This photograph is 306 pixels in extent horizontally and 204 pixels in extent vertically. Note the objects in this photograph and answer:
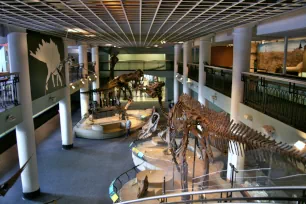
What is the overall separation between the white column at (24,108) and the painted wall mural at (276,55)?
11.0 metres

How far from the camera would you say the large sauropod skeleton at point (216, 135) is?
4293 millimetres

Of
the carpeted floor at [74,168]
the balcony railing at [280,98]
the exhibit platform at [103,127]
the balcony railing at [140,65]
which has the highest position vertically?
the balcony railing at [140,65]

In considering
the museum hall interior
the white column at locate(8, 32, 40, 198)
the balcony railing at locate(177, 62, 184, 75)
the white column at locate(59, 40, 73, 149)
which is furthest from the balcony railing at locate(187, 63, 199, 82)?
the white column at locate(8, 32, 40, 198)

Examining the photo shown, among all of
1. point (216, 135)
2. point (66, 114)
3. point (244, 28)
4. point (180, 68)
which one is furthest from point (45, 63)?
point (180, 68)

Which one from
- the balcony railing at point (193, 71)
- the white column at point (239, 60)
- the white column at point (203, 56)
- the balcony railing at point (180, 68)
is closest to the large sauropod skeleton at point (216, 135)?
the white column at point (239, 60)

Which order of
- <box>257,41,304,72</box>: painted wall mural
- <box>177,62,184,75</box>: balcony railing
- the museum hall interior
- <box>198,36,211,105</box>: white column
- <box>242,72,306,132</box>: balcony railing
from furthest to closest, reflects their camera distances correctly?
<box>177,62,184,75</box>: balcony railing → <box>257,41,304,72</box>: painted wall mural → <box>198,36,211,105</box>: white column → <box>242,72,306,132</box>: balcony railing → the museum hall interior

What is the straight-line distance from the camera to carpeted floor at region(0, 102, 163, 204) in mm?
8984

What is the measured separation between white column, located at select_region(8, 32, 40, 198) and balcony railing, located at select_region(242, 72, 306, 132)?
21.3 ft

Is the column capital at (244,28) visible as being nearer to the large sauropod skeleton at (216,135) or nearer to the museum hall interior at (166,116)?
the museum hall interior at (166,116)

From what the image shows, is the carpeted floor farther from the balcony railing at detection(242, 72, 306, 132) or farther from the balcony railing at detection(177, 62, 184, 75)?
the balcony railing at detection(177, 62, 184, 75)

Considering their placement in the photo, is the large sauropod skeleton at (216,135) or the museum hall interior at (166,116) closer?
the large sauropod skeleton at (216,135)

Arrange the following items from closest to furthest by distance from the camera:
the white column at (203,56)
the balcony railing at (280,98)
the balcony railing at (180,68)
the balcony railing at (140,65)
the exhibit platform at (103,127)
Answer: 1. the balcony railing at (280,98)
2. the white column at (203,56)
3. the exhibit platform at (103,127)
4. the balcony railing at (180,68)
5. the balcony railing at (140,65)

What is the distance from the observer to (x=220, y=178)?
7.68 m

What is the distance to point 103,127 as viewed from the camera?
15734mm
